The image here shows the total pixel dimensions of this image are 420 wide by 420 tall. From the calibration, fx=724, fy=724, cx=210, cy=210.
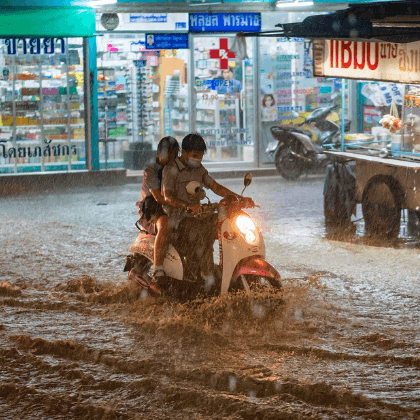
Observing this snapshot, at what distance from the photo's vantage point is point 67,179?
14867 mm

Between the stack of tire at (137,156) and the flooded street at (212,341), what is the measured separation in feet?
21.9

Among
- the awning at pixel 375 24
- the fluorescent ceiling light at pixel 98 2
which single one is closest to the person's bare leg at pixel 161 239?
the awning at pixel 375 24

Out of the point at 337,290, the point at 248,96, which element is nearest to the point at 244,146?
the point at 248,96

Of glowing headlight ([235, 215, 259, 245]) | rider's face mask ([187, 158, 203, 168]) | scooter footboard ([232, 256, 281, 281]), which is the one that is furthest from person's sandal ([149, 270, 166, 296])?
rider's face mask ([187, 158, 203, 168])

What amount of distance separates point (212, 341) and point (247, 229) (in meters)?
1.00

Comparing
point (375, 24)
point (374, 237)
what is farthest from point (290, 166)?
point (375, 24)

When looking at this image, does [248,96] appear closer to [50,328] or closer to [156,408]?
[50,328]

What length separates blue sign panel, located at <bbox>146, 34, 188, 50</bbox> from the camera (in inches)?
605

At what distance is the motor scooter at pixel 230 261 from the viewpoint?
18.9 ft

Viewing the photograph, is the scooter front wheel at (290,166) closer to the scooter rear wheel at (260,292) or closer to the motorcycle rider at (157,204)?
the motorcycle rider at (157,204)

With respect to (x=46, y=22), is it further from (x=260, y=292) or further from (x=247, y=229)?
(x=260, y=292)

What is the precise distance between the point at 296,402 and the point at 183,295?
2.12 metres

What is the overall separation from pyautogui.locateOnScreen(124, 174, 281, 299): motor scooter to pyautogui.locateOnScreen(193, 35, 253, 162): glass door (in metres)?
10.2

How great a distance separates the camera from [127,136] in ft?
52.1
